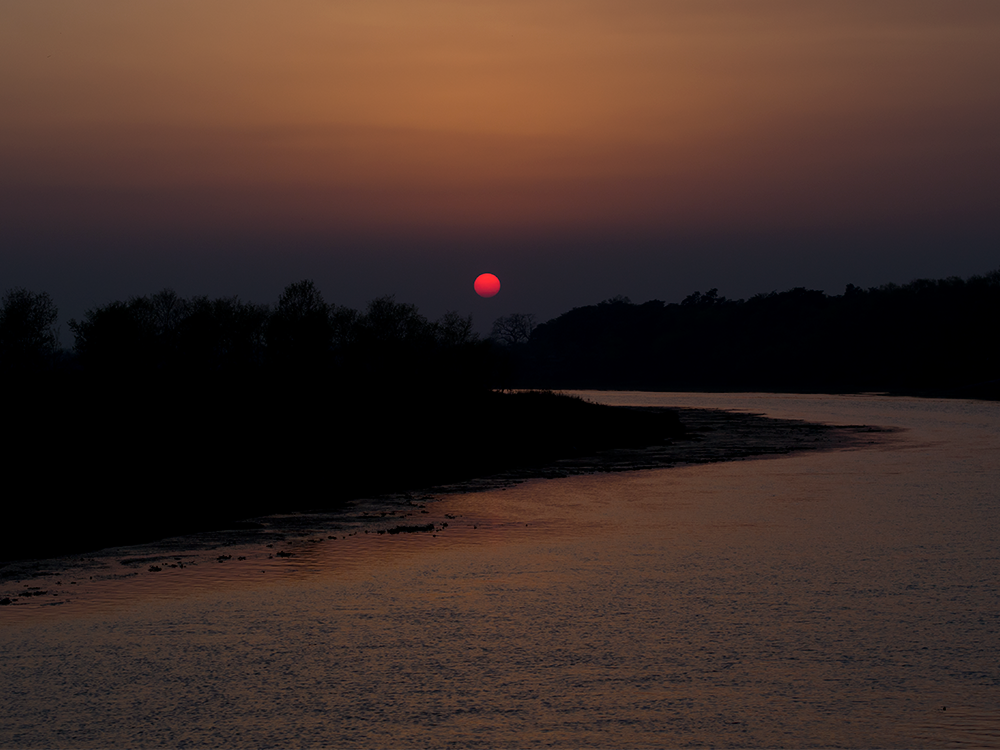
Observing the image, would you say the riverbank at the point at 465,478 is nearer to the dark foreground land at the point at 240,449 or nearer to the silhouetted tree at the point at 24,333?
the dark foreground land at the point at 240,449

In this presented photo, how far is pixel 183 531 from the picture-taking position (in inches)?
973

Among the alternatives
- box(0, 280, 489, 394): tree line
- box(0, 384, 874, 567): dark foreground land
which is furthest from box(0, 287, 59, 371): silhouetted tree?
box(0, 384, 874, 567): dark foreground land

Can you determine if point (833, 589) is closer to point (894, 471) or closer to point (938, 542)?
point (938, 542)

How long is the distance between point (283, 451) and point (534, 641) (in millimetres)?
30470

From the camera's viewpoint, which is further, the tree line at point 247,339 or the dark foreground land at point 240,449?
the tree line at point 247,339

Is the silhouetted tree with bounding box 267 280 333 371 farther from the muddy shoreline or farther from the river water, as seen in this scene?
the river water

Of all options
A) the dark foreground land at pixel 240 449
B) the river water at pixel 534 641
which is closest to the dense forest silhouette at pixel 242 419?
the dark foreground land at pixel 240 449

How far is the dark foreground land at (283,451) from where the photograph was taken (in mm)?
26764

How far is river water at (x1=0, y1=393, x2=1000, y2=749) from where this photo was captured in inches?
382

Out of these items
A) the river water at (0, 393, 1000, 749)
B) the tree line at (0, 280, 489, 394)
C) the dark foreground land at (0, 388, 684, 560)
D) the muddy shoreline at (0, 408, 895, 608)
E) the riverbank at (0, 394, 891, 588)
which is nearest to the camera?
the river water at (0, 393, 1000, 749)

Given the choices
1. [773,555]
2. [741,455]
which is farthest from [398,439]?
[773,555]

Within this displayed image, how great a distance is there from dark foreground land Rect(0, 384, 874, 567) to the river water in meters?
6.30

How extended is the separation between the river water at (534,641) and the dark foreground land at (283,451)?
6.30 metres

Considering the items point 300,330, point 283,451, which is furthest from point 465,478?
point 300,330
